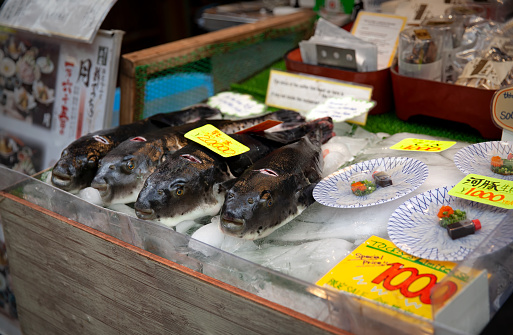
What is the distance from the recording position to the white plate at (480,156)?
1.62 m

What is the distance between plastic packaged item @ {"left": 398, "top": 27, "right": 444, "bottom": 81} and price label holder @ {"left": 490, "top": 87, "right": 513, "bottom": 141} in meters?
0.65

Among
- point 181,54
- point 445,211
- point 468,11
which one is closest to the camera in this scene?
point 445,211

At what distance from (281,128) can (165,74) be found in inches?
40.1

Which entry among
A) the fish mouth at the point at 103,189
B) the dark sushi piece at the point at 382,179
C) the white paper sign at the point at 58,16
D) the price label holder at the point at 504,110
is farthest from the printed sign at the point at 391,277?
the white paper sign at the point at 58,16

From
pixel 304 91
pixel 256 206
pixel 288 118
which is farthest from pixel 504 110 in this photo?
pixel 304 91

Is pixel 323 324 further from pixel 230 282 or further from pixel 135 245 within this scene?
pixel 135 245

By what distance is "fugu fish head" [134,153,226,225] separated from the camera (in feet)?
5.14

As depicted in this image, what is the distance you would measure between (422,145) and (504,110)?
0.31m

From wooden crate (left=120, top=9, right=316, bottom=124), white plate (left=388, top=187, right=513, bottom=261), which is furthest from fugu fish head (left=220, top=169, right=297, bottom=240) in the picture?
wooden crate (left=120, top=9, right=316, bottom=124)

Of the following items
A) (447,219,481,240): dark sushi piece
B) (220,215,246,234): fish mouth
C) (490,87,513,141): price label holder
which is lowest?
(220,215,246,234): fish mouth

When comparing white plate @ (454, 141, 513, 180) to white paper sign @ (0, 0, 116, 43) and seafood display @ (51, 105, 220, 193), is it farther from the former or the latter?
white paper sign @ (0, 0, 116, 43)

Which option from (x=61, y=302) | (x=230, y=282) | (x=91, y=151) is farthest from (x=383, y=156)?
(x=61, y=302)

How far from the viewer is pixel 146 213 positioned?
1.56 meters

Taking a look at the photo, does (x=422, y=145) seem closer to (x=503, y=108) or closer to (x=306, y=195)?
(x=503, y=108)
